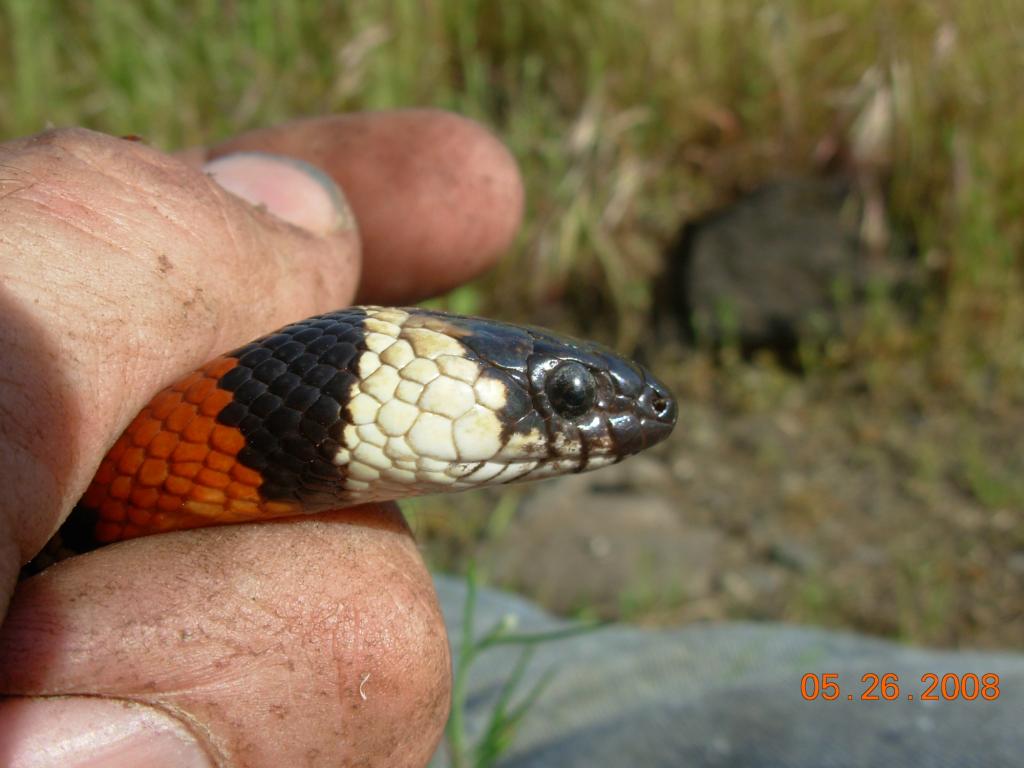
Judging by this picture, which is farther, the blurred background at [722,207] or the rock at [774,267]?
the rock at [774,267]

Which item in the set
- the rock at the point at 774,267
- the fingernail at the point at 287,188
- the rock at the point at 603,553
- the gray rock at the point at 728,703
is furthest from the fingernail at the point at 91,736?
the rock at the point at 774,267

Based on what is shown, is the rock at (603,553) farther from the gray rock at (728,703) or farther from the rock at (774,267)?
the rock at (774,267)

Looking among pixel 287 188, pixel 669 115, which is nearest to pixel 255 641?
pixel 287 188

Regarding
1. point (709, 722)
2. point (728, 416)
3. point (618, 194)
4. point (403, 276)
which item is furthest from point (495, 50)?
point (709, 722)

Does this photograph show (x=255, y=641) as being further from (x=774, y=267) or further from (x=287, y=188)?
Answer: (x=774, y=267)

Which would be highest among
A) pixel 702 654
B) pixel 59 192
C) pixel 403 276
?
pixel 59 192

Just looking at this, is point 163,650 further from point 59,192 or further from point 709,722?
point 709,722
